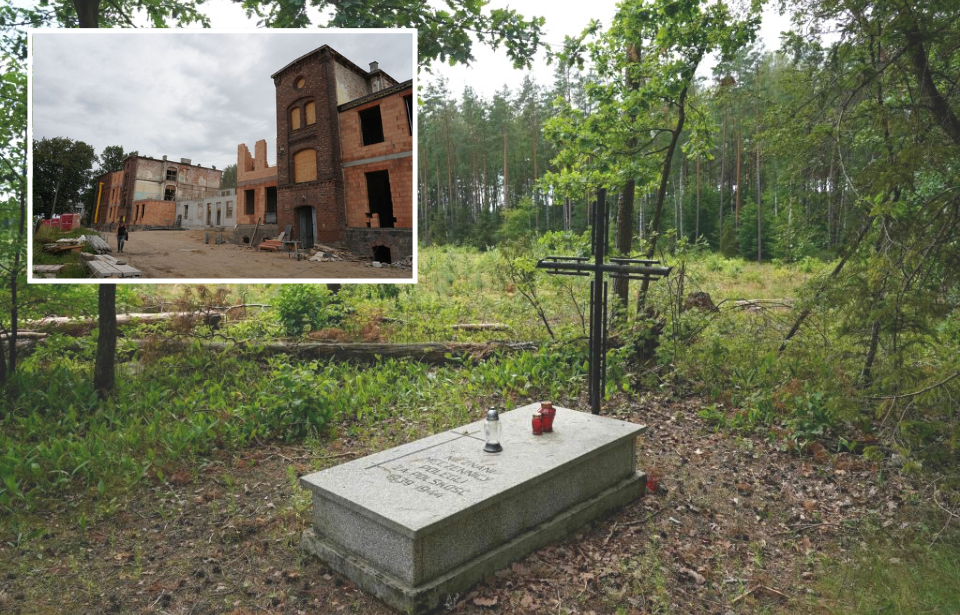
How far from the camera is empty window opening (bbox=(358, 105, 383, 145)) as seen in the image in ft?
14.1

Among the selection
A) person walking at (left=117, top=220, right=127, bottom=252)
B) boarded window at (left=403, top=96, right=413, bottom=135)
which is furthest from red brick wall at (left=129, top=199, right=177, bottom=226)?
boarded window at (left=403, top=96, right=413, bottom=135)

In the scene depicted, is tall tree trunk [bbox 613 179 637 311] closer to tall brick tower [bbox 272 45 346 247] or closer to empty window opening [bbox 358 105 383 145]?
empty window opening [bbox 358 105 383 145]

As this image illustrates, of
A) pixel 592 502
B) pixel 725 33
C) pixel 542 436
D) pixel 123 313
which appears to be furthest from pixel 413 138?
pixel 123 313

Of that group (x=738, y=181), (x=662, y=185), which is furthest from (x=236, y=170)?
(x=738, y=181)

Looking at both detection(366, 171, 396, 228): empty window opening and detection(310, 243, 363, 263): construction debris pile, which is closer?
detection(310, 243, 363, 263): construction debris pile

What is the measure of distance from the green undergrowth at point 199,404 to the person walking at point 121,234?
2.25 m

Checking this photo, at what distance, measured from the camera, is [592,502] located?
5047 millimetres

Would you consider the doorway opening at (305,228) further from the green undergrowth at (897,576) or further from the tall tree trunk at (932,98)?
the tall tree trunk at (932,98)

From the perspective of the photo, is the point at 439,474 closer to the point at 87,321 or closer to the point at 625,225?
the point at 625,225

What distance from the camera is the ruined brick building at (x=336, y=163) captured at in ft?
13.0

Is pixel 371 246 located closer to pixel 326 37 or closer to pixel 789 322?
pixel 326 37

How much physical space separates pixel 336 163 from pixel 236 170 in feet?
1.99

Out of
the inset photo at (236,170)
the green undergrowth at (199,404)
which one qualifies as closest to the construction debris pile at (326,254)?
the inset photo at (236,170)

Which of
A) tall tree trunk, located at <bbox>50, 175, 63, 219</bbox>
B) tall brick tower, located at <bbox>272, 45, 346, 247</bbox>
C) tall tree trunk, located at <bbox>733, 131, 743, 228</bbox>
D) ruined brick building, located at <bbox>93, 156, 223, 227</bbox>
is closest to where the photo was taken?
ruined brick building, located at <bbox>93, 156, 223, 227</bbox>
